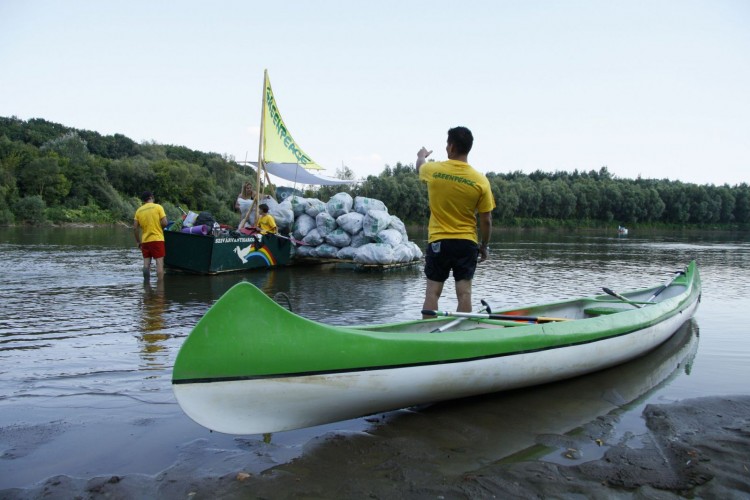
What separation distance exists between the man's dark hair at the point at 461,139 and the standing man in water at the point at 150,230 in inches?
272

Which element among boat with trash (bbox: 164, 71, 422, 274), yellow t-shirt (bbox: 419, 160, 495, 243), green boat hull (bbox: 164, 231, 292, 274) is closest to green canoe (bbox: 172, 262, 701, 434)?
yellow t-shirt (bbox: 419, 160, 495, 243)

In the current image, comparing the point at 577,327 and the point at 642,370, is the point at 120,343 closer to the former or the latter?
the point at 577,327

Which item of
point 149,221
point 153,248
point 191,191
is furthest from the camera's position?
point 191,191

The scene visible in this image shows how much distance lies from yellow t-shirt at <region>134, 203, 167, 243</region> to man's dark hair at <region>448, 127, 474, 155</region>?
7092 millimetres

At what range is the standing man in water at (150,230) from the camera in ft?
32.0

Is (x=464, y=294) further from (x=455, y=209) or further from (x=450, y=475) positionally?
(x=450, y=475)

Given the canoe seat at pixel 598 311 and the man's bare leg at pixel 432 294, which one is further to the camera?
the canoe seat at pixel 598 311

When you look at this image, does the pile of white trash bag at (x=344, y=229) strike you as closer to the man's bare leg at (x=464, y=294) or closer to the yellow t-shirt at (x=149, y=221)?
the yellow t-shirt at (x=149, y=221)

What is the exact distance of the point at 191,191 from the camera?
54.8 metres

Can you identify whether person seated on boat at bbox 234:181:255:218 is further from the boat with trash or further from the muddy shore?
the muddy shore

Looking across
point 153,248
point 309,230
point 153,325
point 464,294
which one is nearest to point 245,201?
point 309,230

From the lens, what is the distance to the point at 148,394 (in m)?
3.91

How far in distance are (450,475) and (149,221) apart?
8.61m

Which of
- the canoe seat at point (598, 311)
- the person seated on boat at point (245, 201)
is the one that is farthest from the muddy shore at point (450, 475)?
the person seated on boat at point (245, 201)
